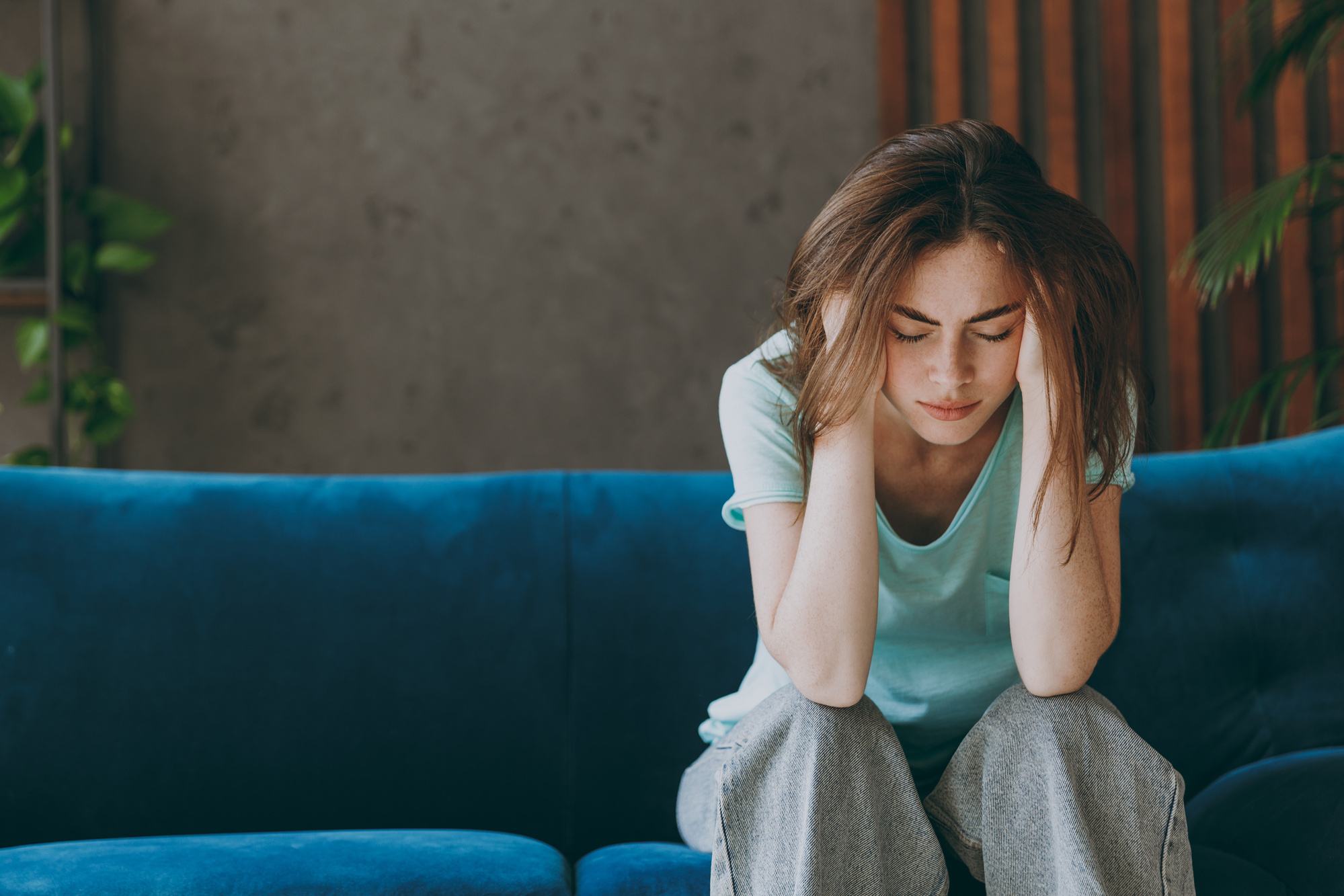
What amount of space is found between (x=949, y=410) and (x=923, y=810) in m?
0.37

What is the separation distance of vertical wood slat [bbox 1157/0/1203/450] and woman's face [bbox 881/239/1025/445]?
152 cm

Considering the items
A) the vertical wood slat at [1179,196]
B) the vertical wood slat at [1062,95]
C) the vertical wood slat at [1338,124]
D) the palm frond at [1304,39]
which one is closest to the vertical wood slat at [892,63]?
the vertical wood slat at [1062,95]

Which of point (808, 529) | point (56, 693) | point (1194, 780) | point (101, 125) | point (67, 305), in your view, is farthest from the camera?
point (101, 125)

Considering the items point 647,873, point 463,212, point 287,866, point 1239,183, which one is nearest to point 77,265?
point 463,212

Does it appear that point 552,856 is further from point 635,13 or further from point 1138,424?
point 635,13

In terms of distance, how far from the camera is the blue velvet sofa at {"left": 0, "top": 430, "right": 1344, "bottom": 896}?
1.20 m

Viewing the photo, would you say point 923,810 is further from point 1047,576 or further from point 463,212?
point 463,212

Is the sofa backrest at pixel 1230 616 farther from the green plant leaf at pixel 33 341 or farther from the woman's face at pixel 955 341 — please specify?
the green plant leaf at pixel 33 341

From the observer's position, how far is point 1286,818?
3.49ft

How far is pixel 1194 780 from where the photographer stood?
1.31m

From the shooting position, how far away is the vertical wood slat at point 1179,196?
223 centimetres

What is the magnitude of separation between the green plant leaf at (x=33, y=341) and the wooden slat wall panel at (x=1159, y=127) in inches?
73.0

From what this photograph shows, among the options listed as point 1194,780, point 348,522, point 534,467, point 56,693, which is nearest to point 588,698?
point 348,522

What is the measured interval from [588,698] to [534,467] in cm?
103
